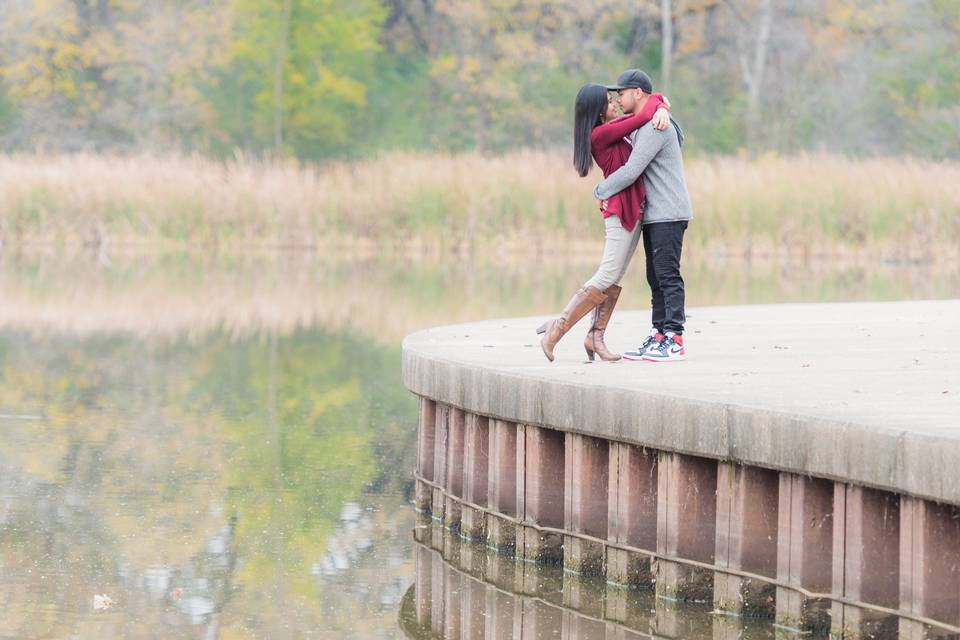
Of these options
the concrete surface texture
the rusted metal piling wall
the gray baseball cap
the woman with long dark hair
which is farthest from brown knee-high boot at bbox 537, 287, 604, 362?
the gray baseball cap

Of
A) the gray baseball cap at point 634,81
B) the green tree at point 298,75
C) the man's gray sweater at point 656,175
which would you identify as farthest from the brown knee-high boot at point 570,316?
the green tree at point 298,75

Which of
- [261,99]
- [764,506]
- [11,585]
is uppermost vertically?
[261,99]

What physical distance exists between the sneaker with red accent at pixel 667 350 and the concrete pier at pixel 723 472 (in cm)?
11

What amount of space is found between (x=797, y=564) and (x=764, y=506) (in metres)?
0.31

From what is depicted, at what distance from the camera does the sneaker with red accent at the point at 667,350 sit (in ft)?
32.5

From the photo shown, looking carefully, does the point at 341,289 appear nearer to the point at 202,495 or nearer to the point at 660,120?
the point at 202,495

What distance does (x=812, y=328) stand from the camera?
12734mm

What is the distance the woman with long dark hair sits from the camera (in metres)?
9.72

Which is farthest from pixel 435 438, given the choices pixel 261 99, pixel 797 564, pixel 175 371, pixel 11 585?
pixel 261 99

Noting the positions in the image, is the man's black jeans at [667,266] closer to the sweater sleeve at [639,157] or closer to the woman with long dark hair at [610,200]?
the woman with long dark hair at [610,200]

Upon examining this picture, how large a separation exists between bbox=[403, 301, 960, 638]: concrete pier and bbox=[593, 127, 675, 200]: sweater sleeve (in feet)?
3.08

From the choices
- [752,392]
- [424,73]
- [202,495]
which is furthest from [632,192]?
[424,73]

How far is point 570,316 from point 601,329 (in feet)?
0.91

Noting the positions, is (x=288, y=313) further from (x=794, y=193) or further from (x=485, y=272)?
(x=794, y=193)
